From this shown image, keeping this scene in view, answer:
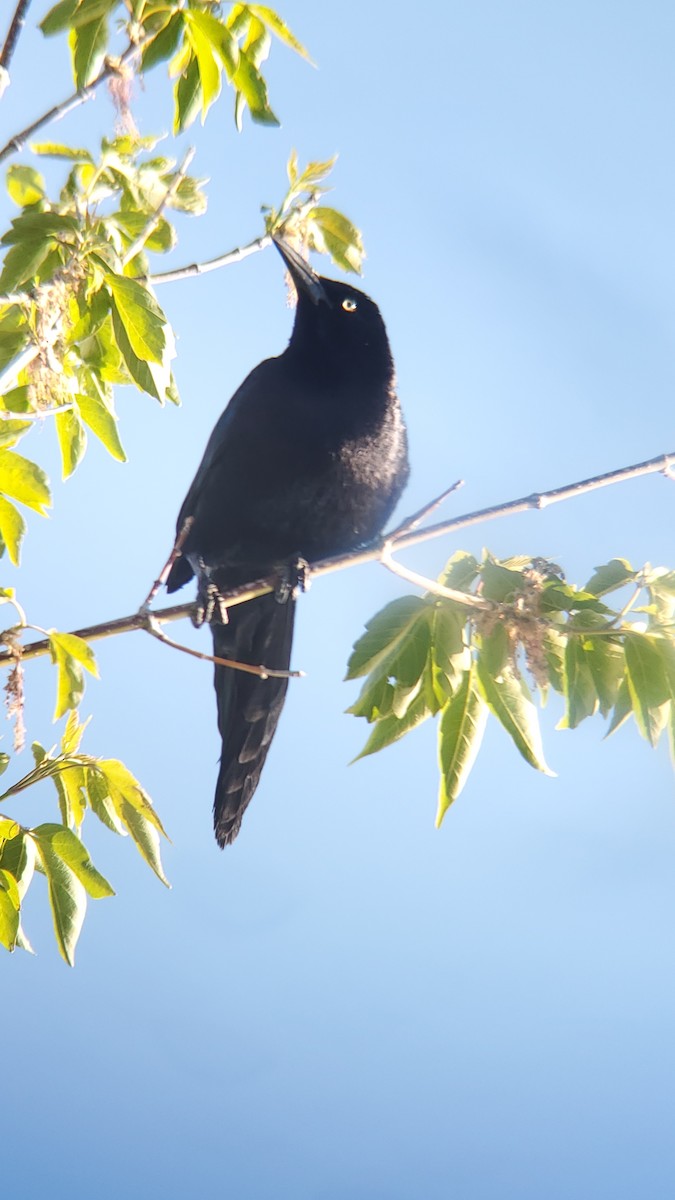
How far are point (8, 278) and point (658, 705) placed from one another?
1507 mm

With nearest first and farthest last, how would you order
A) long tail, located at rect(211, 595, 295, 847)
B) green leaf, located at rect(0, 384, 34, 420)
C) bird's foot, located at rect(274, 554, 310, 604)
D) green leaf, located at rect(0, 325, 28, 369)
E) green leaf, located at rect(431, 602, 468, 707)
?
green leaf, located at rect(0, 325, 28, 369)
green leaf, located at rect(431, 602, 468, 707)
green leaf, located at rect(0, 384, 34, 420)
long tail, located at rect(211, 595, 295, 847)
bird's foot, located at rect(274, 554, 310, 604)

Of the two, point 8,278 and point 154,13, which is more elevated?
point 154,13

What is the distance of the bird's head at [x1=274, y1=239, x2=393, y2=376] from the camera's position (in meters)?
4.05

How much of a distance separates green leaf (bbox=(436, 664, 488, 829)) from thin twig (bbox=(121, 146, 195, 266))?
1108 mm

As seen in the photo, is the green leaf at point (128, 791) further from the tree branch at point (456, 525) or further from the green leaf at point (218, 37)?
Result: the green leaf at point (218, 37)

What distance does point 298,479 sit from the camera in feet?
11.7

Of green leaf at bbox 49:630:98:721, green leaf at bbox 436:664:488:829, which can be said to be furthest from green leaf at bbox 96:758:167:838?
green leaf at bbox 436:664:488:829

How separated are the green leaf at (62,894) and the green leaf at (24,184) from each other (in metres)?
1.22

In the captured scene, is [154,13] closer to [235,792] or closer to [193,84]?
[193,84]

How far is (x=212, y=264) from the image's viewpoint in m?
2.42

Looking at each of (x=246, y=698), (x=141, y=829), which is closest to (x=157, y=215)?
(x=141, y=829)

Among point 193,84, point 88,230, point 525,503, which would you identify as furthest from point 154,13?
point 525,503

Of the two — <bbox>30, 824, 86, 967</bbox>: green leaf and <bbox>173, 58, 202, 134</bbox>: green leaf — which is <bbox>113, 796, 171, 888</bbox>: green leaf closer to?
<bbox>30, 824, 86, 967</bbox>: green leaf

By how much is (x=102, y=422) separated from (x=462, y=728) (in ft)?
3.27
